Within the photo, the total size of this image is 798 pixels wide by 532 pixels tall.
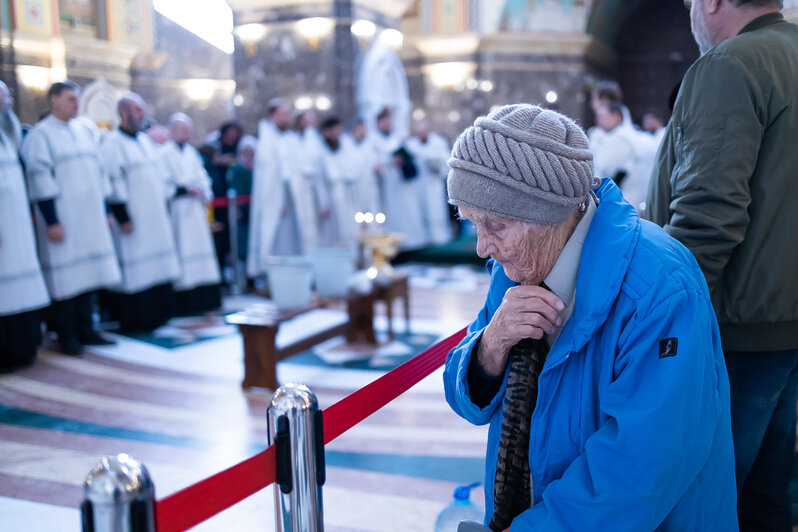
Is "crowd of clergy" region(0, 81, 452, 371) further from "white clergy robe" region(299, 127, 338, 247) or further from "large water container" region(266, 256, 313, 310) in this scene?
"large water container" region(266, 256, 313, 310)

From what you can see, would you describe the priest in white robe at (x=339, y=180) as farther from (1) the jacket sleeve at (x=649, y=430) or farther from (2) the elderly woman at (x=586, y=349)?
(1) the jacket sleeve at (x=649, y=430)

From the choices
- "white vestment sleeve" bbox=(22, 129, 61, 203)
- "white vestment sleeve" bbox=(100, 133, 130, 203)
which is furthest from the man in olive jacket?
"white vestment sleeve" bbox=(100, 133, 130, 203)

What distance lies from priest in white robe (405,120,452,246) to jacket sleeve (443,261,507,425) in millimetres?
9198

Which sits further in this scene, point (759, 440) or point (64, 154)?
point (64, 154)

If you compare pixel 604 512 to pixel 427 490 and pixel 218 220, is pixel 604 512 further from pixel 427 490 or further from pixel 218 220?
pixel 218 220

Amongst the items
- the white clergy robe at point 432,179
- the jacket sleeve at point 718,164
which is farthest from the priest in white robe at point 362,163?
the jacket sleeve at point 718,164

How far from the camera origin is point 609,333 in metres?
1.31

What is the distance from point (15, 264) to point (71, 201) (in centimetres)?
80

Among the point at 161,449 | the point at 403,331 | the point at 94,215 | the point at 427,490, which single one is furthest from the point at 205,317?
the point at 427,490

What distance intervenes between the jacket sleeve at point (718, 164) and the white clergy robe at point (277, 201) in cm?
678

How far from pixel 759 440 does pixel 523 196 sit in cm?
117

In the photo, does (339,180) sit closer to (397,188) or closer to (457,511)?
(397,188)

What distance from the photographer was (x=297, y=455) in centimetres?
139

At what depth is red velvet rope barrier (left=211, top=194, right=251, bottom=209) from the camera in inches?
335
